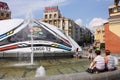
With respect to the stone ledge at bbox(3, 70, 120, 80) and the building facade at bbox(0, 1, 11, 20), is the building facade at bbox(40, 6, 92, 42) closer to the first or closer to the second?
the building facade at bbox(0, 1, 11, 20)

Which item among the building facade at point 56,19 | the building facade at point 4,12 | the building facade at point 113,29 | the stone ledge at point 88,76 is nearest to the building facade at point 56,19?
the building facade at point 56,19

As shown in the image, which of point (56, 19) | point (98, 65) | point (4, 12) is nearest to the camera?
point (98, 65)

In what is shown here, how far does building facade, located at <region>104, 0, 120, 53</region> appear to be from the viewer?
26.4m

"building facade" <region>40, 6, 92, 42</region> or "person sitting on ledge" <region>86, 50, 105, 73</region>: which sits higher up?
"building facade" <region>40, 6, 92, 42</region>

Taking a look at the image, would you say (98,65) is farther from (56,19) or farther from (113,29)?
(56,19)

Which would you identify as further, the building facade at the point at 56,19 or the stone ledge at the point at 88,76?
the building facade at the point at 56,19

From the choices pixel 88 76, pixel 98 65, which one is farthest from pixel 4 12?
pixel 88 76

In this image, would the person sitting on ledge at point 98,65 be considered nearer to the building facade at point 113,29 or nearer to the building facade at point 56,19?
the building facade at point 113,29

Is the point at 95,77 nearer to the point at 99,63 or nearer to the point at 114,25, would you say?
the point at 99,63

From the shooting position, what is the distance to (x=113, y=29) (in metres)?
27.2

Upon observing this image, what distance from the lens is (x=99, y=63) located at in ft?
28.3

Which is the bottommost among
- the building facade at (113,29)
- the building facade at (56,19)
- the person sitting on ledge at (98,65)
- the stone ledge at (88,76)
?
the stone ledge at (88,76)

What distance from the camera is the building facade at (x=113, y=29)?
26.4 metres

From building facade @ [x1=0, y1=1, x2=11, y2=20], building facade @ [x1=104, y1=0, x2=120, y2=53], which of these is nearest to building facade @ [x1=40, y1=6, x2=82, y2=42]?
building facade @ [x1=0, y1=1, x2=11, y2=20]
